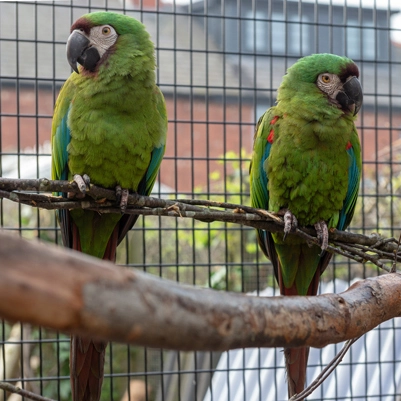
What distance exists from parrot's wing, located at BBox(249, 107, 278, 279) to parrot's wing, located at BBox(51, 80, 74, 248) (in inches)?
29.1

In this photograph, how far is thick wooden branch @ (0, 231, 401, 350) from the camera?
21.8 inches

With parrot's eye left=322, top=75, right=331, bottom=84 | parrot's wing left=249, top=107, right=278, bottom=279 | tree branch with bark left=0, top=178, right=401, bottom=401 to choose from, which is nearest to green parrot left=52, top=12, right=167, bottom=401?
parrot's wing left=249, top=107, right=278, bottom=279

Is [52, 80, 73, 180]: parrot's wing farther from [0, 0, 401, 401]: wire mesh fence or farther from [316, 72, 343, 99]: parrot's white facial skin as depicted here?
[316, 72, 343, 99]: parrot's white facial skin

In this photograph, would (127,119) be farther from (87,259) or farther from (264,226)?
(87,259)

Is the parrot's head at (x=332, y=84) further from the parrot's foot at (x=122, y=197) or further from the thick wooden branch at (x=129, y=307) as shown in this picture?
the thick wooden branch at (x=129, y=307)

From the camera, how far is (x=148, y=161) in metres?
2.00

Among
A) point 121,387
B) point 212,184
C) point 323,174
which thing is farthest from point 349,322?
point 212,184

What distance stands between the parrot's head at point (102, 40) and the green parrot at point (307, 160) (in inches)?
22.9

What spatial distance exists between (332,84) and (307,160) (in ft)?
1.08

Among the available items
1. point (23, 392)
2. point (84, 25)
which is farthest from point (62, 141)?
point (23, 392)

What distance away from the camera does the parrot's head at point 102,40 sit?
198 cm

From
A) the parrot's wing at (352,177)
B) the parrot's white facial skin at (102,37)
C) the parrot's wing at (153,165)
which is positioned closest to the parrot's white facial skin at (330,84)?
the parrot's wing at (352,177)

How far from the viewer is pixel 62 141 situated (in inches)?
77.2

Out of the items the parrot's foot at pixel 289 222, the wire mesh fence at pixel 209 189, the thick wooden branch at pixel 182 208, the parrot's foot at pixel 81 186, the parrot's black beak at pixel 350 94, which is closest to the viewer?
the thick wooden branch at pixel 182 208
